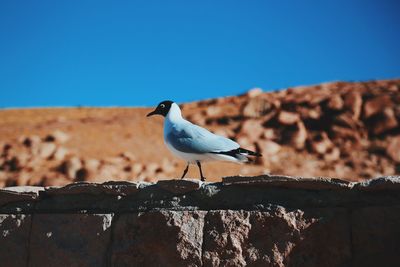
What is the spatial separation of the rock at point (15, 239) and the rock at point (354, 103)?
1485 cm

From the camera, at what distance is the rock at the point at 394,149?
52.6ft

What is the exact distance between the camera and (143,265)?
4.08 meters

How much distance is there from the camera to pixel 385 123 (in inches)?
690

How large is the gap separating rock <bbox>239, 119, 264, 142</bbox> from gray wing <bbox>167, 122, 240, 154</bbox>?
12.2 m

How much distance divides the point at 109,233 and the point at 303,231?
1.43m

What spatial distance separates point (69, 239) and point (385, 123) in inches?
584

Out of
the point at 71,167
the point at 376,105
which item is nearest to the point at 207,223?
the point at 71,167

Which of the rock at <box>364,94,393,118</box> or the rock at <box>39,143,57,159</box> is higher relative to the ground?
the rock at <box>364,94,393,118</box>

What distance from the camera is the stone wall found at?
3691 millimetres

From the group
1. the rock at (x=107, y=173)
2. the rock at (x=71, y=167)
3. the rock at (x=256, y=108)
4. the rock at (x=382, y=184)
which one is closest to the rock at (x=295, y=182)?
the rock at (x=382, y=184)

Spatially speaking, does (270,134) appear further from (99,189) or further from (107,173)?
(99,189)

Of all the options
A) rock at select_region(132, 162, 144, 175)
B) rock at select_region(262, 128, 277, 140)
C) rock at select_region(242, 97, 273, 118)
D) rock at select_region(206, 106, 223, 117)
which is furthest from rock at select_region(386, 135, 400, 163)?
rock at select_region(132, 162, 144, 175)

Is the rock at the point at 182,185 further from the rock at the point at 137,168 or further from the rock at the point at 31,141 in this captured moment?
the rock at the point at 31,141

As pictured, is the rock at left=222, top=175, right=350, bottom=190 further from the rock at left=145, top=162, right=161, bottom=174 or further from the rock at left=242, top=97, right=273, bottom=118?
the rock at left=242, top=97, right=273, bottom=118
